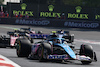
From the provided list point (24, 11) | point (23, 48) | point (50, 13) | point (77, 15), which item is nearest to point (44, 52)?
point (23, 48)

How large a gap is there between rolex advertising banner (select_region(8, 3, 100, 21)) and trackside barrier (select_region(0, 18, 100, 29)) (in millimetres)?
1423

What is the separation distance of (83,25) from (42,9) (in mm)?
6710

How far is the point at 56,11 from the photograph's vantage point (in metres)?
40.1

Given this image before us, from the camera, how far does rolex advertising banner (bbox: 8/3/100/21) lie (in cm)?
3814

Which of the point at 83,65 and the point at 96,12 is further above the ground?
the point at 96,12

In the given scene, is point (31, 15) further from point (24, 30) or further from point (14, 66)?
point (14, 66)

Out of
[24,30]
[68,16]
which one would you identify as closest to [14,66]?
[24,30]

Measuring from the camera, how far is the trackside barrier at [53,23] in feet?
119

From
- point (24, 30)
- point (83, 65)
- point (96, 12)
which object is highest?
point (96, 12)

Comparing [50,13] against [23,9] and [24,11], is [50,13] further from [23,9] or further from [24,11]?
[23,9]

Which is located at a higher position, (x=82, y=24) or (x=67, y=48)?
(x=82, y=24)

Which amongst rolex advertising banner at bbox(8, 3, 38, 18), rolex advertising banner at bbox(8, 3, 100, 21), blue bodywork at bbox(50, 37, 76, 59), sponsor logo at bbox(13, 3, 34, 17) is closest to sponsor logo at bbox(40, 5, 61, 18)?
rolex advertising banner at bbox(8, 3, 100, 21)

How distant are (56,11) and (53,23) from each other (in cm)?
276

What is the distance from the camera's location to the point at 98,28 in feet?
118
